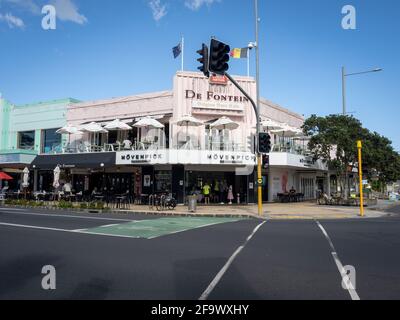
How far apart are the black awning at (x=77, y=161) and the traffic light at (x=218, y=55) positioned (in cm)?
1676

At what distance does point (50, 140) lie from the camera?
1390 inches

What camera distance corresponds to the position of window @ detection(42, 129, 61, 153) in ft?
114

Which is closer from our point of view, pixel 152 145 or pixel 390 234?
pixel 390 234

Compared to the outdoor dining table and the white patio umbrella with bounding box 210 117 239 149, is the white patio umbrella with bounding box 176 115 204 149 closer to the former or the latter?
the white patio umbrella with bounding box 210 117 239 149

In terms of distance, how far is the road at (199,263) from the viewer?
17.6ft

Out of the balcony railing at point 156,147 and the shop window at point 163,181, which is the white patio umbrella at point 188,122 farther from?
the shop window at point 163,181

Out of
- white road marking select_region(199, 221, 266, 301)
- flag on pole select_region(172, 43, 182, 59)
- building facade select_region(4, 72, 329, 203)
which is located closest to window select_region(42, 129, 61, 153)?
building facade select_region(4, 72, 329, 203)

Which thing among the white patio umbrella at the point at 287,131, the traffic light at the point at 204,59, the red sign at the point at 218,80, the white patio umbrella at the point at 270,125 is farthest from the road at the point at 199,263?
the red sign at the point at 218,80

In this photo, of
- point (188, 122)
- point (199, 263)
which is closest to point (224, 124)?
point (188, 122)
